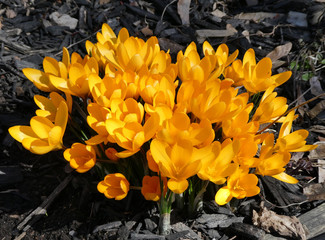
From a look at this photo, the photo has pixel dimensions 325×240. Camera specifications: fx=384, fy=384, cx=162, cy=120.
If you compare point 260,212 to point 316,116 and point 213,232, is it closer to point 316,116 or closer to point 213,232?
point 213,232

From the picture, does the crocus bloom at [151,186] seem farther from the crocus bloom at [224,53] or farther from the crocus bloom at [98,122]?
the crocus bloom at [224,53]

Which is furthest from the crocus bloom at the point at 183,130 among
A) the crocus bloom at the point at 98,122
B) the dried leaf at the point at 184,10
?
the dried leaf at the point at 184,10

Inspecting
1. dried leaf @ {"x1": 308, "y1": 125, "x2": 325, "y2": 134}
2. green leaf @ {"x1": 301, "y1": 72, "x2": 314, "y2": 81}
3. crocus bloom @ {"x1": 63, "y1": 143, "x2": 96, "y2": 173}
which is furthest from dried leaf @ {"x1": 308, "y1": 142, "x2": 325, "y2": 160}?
crocus bloom @ {"x1": 63, "y1": 143, "x2": 96, "y2": 173}

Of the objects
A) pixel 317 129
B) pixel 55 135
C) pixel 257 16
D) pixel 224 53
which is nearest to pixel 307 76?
pixel 317 129

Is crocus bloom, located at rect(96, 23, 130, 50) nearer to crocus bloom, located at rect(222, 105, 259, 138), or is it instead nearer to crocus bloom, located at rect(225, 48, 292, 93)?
crocus bloom, located at rect(225, 48, 292, 93)

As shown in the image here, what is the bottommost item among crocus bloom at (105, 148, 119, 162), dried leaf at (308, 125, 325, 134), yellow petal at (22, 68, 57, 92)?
dried leaf at (308, 125, 325, 134)
